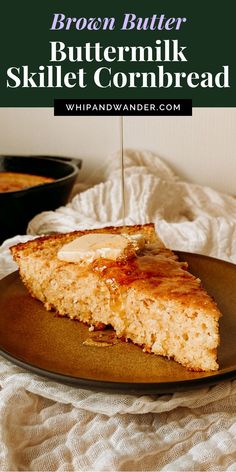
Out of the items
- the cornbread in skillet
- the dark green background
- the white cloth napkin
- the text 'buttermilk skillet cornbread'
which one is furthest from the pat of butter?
the dark green background

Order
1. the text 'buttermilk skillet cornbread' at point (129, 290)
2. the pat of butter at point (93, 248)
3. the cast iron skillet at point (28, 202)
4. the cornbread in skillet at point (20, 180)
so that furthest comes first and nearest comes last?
the cornbread in skillet at point (20, 180)
the cast iron skillet at point (28, 202)
the pat of butter at point (93, 248)
the text 'buttermilk skillet cornbread' at point (129, 290)

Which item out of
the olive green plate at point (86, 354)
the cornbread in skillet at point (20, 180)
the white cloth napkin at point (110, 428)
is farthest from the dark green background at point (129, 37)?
the white cloth napkin at point (110, 428)

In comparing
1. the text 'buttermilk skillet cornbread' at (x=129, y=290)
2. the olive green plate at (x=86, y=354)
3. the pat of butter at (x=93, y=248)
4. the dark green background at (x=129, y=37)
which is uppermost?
the dark green background at (x=129, y=37)

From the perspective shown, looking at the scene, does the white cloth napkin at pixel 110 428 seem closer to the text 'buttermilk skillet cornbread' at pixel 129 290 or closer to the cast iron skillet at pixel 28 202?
the text 'buttermilk skillet cornbread' at pixel 129 290

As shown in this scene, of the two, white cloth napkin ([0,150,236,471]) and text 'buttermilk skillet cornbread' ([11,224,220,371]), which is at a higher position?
text 'buttermilk skillet cornbread' ([11,224,220,371])

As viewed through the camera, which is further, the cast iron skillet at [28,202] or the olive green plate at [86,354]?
the cast iron skillet at [28,202]

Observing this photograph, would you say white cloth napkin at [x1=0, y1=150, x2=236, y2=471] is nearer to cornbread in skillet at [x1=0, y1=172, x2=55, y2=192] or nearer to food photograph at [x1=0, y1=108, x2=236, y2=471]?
food photograph at [x1=0, y1=108, x2=236, y2=471]
